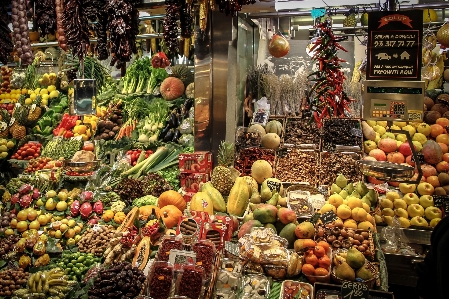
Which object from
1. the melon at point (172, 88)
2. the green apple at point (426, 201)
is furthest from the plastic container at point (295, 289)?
the melon at point (172, 88)

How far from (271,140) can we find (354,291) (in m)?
3.01

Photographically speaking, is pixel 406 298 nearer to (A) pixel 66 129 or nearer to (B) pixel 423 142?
(B) pixel 423 142

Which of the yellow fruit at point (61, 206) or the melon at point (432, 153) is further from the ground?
the melon at point (432, 153)

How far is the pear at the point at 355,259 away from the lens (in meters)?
3.46

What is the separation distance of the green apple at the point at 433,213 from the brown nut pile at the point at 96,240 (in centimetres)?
353

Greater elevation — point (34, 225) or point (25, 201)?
point (25, 201)

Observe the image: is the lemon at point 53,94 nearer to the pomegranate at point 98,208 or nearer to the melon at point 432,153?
the pomegranate at point 98,208

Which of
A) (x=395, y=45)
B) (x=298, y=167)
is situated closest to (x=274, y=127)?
(x=298, y=167)

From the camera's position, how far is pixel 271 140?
5.83 metres

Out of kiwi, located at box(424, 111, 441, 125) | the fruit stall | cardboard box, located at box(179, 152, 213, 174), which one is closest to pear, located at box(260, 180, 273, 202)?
the fruit stall

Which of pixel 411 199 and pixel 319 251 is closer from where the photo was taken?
pixel 319 251

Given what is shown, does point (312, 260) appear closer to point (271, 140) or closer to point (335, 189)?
point (335, 189)

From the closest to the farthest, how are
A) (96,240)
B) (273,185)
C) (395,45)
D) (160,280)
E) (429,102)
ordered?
(160,280)
(395,45)
(96,240)
(273,185)
(429,102)

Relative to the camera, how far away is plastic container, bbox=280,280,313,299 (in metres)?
3.35
